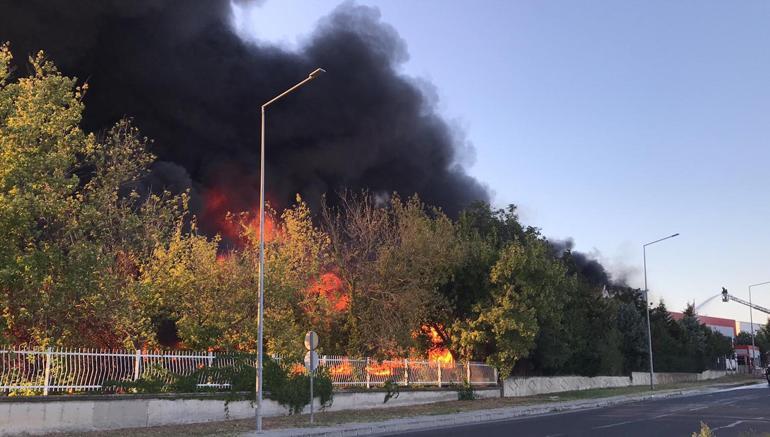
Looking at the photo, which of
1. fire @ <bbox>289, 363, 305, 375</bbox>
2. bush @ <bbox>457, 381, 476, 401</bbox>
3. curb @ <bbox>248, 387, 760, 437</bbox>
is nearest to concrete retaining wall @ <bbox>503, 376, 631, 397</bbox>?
bush @ <bbox>457, 381, 476, 401</bbox>

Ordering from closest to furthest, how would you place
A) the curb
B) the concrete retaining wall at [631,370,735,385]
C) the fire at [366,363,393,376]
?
the curb → the fire at [366,363,393,376] → the concrete retaining wall at [631,370,735,385]

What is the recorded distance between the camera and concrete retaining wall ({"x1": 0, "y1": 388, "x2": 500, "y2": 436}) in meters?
14.0

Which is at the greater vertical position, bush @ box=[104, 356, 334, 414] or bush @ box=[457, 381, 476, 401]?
bush @ box=[104, 356, 334, 414]

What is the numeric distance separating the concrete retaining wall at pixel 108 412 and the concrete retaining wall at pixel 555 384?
16.5 m

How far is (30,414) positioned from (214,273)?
8.88 metres

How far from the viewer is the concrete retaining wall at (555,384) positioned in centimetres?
3507

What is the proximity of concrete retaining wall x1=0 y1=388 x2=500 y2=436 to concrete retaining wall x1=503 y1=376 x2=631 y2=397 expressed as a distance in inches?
650

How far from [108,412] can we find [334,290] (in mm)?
Result: 14320

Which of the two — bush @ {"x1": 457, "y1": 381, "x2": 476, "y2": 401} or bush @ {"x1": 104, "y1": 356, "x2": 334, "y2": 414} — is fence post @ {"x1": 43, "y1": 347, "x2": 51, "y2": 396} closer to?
bush @ {"x1": 104, "y1": 356, "x2": 334, "y2": 414}

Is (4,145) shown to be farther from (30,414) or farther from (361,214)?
(361,214)

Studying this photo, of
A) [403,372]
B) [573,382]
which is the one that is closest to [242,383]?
[403,372]

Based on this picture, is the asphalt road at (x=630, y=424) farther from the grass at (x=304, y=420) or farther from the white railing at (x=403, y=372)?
the white railing at (x=403, y=372)

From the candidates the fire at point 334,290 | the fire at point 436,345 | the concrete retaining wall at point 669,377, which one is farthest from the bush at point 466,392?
the concrete retaining wall at point 669,377

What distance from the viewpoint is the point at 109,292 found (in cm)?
1802
